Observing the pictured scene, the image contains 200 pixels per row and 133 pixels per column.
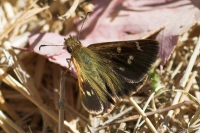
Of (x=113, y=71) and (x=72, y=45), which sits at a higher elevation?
(x=72, y=45)

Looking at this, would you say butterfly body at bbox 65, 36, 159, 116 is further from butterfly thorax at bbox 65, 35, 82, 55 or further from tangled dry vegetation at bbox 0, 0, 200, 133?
tangled dry vegetation at bbox 0, 0, 200, 133

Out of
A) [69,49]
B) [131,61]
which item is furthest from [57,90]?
[131,61]

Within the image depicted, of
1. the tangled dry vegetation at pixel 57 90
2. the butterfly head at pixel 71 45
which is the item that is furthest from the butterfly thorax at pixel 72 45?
the tangled dry vegetation at pixel 57 90

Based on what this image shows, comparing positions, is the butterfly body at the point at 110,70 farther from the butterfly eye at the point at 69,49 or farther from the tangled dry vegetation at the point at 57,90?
the tangled dry vegetation at the point at 57,90

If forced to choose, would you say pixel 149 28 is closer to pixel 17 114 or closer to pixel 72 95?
pixel 72 95

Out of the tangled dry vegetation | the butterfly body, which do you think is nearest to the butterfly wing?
the butterfly body

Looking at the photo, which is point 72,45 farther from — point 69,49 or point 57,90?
point 57,90

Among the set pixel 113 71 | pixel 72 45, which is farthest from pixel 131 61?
pixel 72 45

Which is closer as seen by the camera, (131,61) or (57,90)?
(131,61)
